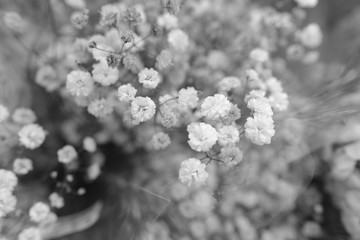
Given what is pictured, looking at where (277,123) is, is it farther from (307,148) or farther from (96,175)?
(96,175)

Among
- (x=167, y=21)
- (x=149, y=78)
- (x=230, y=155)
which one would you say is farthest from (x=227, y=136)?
(x=167, y=21)

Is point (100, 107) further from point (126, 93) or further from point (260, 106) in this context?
point (260, 106)

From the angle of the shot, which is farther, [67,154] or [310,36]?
[310,36]

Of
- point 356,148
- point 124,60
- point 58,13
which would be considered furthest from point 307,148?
point 58,13

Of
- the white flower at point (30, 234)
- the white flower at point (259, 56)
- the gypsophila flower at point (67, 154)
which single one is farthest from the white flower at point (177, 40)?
the white flower at point (30, 234)

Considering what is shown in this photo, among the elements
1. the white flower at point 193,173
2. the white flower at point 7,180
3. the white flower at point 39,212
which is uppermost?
the white flower at point 193,173

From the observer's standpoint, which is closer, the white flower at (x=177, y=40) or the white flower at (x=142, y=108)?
the white flower at (x=142, y=108)

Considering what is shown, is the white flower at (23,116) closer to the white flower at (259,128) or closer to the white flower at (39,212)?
the white flower at (39,212)

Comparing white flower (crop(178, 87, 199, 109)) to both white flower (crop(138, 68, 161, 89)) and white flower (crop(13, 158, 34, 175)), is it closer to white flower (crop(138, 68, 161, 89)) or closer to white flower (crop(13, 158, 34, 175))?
white flower (crop(138, 68, 161, 89))
